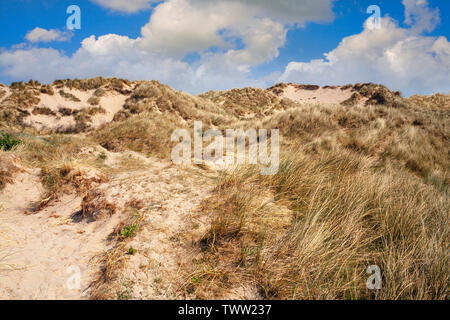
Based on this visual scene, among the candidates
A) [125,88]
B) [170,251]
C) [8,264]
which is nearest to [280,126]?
[170,251]

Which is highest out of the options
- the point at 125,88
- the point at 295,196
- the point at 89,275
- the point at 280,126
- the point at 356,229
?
the point at 125,88

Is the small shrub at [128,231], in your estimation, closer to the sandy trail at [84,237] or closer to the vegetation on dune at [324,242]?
the sandy trail at [84,237]

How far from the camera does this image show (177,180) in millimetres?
4277

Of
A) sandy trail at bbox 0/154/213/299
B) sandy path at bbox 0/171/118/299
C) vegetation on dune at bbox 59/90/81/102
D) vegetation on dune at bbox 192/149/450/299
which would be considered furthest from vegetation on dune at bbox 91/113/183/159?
vegetation on dune at bbox 59/90/81/102

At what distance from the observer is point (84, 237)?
3.07 meters

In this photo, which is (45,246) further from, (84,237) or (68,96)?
(68,96)

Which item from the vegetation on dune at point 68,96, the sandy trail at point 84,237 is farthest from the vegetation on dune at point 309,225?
the vegetation on dune at point 68,96

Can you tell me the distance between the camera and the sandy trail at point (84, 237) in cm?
217

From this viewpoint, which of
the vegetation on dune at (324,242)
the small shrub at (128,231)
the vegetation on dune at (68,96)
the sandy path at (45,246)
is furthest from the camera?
the vegetation on dune at (68,96)

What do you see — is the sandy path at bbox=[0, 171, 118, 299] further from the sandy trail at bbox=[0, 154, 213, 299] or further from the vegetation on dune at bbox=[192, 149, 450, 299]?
the vegetation on dune at bbox=[192, 149, 450, 299]

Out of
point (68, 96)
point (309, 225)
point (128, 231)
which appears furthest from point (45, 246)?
point (68, 96)

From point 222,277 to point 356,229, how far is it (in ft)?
5.69

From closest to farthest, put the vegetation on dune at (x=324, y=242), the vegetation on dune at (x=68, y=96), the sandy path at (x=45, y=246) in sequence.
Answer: the vegetation on dune at (x=324, y=242) → the sandy path at (x=45, y=246) → the vegetation on dune at (x=68, y=96)
